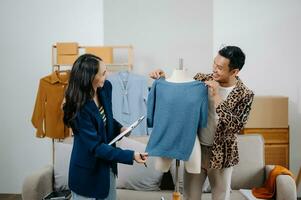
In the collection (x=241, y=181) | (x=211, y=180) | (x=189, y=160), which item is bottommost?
(x=241, y=181)

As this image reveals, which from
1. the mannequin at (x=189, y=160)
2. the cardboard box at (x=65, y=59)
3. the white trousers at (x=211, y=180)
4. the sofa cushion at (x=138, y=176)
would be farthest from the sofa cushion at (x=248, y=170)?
the cardboard box at (x=65, y=59)

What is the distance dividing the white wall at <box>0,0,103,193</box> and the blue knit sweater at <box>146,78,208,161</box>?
250 centimetres

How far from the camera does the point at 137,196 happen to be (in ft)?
Result: 9.19

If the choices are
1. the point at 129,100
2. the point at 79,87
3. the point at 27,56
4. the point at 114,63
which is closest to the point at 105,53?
the point at 114,63

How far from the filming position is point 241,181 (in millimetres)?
2967

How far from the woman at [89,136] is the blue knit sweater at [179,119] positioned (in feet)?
0.44

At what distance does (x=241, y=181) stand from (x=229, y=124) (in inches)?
50.8

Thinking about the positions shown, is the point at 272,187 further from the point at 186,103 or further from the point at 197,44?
the point at 197,44

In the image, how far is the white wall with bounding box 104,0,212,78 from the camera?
412 cm

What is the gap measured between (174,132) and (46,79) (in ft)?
7.80

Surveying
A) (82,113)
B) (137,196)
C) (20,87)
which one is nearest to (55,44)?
(20,87)

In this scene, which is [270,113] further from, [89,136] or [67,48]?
[89,136]

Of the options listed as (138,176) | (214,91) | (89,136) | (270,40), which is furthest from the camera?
(270,40)

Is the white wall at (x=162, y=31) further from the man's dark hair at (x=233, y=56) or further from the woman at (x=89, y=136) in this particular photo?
the woman at (x=89, y=136)
